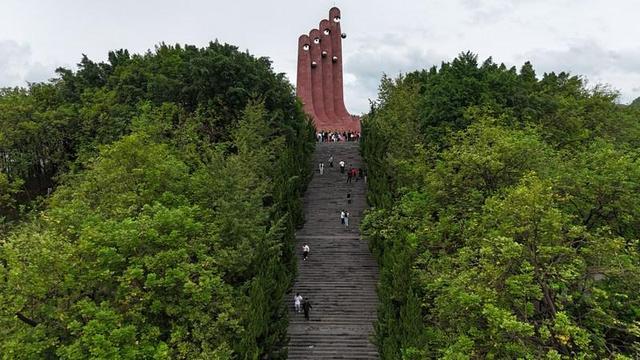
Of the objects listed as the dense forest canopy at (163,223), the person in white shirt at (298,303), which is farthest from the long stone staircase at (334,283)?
the dense forest canopy at (163,223)

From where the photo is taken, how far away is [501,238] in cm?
1316

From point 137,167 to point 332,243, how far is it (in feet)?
37.1

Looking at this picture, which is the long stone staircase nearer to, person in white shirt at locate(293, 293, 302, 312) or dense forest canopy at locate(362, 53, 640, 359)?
person in white shirt at locate(293, 293, 302, 312)

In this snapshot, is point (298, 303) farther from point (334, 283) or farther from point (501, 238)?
point (501, 238)

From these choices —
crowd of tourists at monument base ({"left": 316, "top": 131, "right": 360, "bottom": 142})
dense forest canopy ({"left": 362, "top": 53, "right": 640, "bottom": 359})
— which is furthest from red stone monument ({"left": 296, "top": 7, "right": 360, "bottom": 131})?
dense forest canopy ({"left": 362, "top": 53, "right": 640, "bottom": 359})

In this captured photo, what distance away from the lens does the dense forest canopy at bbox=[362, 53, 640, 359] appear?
13.1 meters

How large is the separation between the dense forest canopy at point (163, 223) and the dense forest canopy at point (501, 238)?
4.80 m

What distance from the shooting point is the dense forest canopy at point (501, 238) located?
13.1 metres

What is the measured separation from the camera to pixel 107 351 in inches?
512

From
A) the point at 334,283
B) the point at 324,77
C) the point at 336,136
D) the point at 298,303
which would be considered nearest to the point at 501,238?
the point at 298,303

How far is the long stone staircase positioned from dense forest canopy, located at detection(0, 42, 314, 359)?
1650 millimetres

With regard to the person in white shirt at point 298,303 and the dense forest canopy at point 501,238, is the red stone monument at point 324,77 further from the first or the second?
the person in white shirt at point 298,303

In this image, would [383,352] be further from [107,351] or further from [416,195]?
[107,351]

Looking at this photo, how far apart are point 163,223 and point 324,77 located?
122ft
